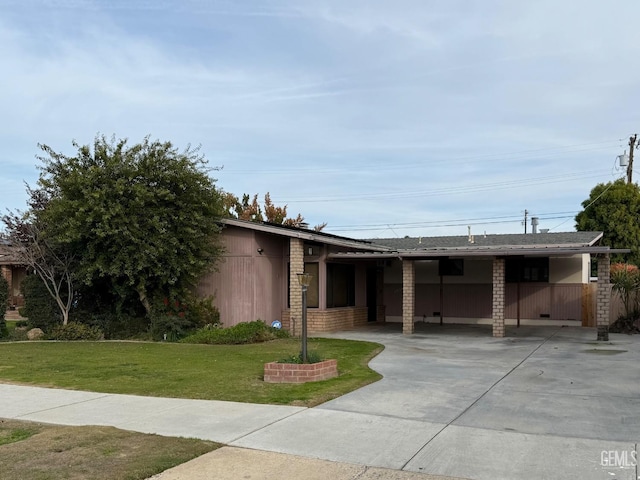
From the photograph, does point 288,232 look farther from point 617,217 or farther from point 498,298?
point 617,217

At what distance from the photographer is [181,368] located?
11.4 m

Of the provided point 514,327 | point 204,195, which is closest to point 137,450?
point 204,195

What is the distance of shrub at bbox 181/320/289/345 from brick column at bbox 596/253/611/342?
9029 mm

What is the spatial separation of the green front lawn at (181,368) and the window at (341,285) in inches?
165

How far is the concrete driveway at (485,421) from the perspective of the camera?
5.50 meters

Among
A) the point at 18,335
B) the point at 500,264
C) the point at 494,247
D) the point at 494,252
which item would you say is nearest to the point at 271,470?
the point at 494,252

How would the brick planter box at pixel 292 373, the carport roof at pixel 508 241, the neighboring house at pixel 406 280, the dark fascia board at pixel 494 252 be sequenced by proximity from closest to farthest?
the brick planter box at pixel 292 373
the dark fascia board at pixel 494 252
the neighboring house at pixel 406 280
the carport roof at pixel 508 241

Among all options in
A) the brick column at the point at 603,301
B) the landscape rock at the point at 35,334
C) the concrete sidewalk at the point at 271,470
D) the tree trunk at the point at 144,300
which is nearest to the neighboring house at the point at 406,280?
the brick column at the point at 603,301

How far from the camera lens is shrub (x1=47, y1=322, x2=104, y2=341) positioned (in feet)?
58.0

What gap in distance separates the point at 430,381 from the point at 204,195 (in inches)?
413

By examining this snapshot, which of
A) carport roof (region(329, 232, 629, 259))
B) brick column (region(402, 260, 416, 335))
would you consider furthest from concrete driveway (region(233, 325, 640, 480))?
brick column (region(402, 260, 416, 335))

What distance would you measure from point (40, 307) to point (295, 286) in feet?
27.0

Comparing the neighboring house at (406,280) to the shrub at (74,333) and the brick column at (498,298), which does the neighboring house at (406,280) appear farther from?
the shrub at (74,333)

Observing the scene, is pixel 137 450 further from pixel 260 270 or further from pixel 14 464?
pixel 260 270
